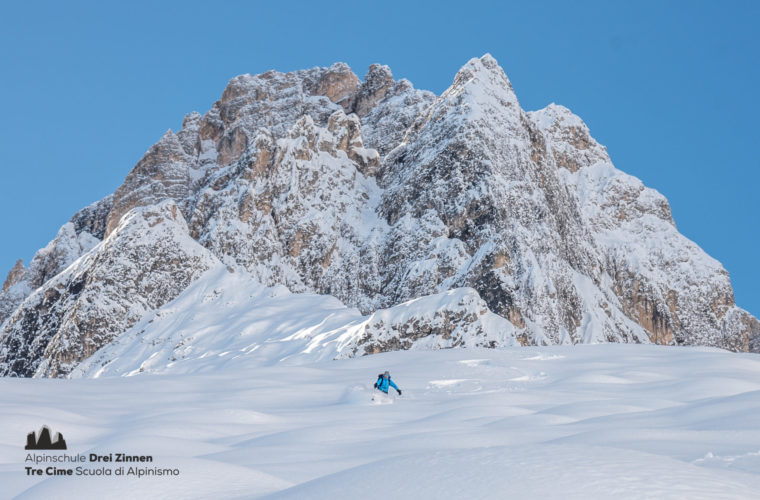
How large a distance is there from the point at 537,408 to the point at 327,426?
471 cm

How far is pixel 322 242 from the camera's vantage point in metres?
95.8

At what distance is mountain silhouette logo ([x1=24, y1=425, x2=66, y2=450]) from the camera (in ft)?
36.2

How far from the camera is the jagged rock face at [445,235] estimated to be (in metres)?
80.8

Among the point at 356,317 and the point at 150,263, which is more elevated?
the point at 150,263

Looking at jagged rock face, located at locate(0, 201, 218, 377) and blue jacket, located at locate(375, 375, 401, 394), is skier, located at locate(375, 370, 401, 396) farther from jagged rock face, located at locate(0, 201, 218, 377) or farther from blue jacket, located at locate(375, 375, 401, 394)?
jagged rock face, located at locate(0, 201, 218, 377)

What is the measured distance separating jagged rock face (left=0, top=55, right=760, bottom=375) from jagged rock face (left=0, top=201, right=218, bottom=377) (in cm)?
28

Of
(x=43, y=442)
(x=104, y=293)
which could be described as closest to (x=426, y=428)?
(x=43, y=442)

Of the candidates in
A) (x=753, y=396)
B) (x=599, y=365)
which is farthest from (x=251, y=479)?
(x=599, y=365)

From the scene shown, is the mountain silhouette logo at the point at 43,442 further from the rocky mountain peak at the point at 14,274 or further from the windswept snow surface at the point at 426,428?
the rocky mountain peak at the point at 14,274

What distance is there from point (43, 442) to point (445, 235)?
7623 centimetres

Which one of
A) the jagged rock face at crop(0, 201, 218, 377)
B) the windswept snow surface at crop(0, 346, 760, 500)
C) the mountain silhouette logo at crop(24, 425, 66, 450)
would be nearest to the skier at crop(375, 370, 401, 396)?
the windswept snow surface at crop(0, 346, 760, 500)

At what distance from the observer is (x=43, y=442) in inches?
437

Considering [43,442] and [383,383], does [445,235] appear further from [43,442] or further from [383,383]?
[43,442]

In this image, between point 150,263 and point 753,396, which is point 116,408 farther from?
point 150,263
